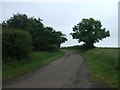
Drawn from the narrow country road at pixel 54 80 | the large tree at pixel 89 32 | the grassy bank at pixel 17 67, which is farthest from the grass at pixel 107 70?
the large tree at pixel 89 32

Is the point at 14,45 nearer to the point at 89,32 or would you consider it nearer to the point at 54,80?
the point at 54,80

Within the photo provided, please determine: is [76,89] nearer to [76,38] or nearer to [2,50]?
[2,50]

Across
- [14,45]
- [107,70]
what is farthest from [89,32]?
[107,70]

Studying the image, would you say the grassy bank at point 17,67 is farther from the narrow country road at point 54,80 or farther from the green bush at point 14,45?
the green bush at point 14,45

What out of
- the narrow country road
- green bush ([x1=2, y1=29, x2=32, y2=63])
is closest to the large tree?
green bush ([x1=2, y1=29, x2=32, y2=63])

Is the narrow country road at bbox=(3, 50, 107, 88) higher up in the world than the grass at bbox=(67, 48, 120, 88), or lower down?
lower down

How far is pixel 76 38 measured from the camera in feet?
254

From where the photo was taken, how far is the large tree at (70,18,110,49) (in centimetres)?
7300

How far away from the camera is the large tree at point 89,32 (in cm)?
7300

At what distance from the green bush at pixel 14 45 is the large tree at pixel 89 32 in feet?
156

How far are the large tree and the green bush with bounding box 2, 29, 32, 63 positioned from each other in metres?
47.6

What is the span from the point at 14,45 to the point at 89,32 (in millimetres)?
54025

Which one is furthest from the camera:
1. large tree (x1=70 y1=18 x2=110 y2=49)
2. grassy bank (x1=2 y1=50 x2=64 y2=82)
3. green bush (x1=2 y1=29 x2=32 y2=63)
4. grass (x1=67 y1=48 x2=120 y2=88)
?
large tree (x1=70 y1=18 x2=110 y2=49)

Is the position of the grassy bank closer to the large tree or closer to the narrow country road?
the narrow country road
